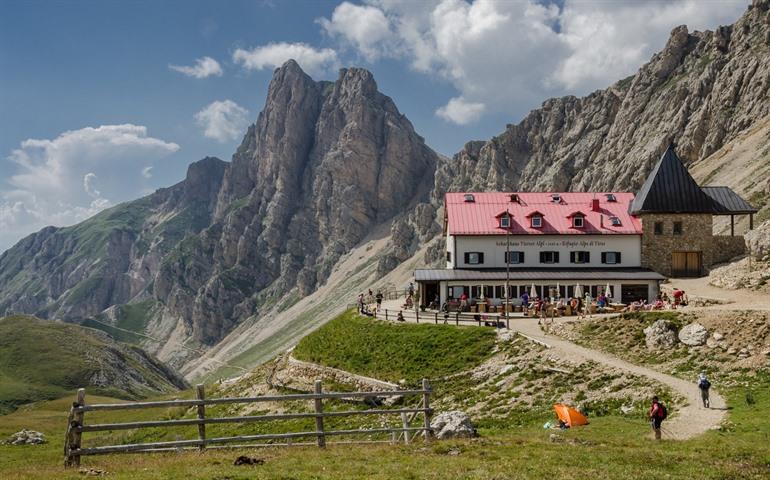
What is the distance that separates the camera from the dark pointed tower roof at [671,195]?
70125mm

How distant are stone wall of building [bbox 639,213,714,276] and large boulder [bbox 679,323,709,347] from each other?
2940 centimetres

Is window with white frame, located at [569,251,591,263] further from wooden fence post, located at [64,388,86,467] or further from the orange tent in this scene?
wooden fence post, located at [64,388,86,467]

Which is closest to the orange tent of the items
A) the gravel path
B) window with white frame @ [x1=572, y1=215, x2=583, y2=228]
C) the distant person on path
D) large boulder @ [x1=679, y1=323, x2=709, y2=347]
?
the gravel path

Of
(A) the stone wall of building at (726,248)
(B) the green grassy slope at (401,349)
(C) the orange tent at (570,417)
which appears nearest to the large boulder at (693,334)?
(B) the green grassy slope at (401,349)

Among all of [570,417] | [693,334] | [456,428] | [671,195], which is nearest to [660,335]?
[693,334]

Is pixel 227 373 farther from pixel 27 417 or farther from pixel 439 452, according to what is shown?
pixel 439 452

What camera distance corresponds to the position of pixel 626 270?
221 feet

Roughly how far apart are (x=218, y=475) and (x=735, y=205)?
73.8m

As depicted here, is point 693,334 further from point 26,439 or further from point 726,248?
point 26,439

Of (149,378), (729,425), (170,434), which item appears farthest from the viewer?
(149,378)

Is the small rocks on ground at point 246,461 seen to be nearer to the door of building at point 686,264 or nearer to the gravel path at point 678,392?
the gravel path at point 678,392

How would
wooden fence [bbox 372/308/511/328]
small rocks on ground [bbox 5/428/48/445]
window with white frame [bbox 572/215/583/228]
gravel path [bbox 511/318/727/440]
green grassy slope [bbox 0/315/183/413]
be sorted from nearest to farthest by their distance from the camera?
gravel path [bbox 511/318/727/440], small rocks on ground [bbox 5/428/48/445], wooden fence [bbox 372/308/511/328], window with white frame [bbox 572/215/583/228], green grassy slope [bbox 0/315/183/413]

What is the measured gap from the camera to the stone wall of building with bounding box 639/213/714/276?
6944 centimetres

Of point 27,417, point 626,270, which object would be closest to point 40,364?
point 27,417
